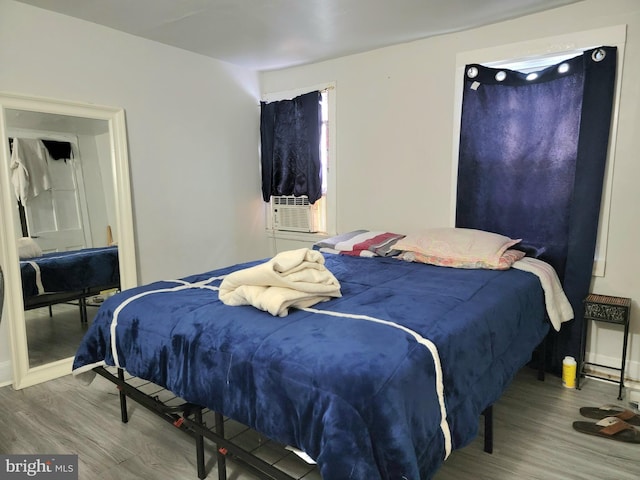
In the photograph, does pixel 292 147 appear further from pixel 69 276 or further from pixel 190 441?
pixel 190 441

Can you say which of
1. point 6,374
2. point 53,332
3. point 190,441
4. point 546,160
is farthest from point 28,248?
point 546,160

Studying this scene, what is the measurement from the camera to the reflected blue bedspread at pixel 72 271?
2.85 metres

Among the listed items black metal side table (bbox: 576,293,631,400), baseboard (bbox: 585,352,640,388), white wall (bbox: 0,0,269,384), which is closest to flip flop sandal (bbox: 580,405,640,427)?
black metal side table (bbox: 576,293,631,400)

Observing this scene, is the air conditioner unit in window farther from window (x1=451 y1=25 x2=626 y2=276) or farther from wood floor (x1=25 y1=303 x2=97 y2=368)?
wood floor (x1=25 y1=303 x2=97 y2=368)

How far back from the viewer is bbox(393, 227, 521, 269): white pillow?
2.56 metres

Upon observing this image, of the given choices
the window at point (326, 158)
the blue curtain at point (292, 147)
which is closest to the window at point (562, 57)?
the window at point (326, 158)

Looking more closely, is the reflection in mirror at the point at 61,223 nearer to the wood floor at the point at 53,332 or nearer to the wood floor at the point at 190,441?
the wood floor at the point at 53,332

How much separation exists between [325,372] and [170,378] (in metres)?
0.79

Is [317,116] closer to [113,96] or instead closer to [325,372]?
[113,96]

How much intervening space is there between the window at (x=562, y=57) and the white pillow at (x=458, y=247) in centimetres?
52

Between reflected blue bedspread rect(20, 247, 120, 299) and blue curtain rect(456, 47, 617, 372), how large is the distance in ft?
8.78

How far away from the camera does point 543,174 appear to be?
2807 millimetres

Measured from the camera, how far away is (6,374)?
276cm

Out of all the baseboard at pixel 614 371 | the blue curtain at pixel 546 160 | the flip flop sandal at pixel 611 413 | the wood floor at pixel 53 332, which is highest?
the blue curtain at pixel 546 160
